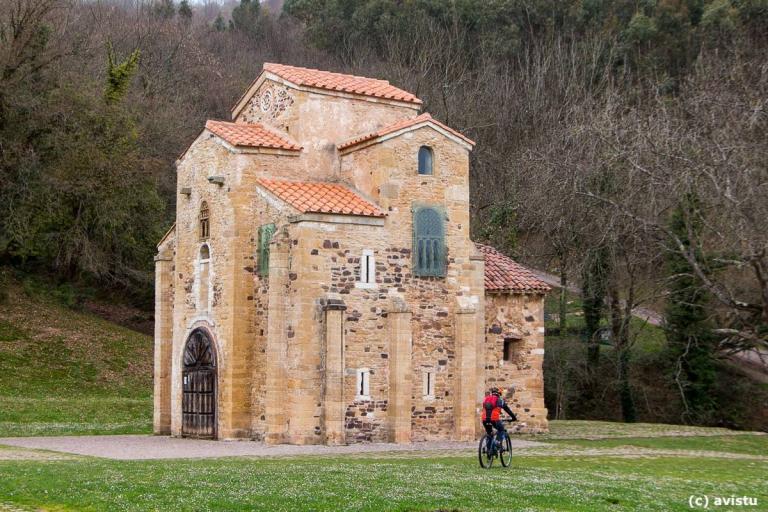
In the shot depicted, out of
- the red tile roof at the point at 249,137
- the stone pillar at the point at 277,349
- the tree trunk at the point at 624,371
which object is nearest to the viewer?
the stone pillar at the point at 277,349

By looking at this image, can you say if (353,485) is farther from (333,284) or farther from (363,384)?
(333,284)

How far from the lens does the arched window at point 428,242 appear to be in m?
30.2

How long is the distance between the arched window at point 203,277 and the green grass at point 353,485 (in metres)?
8.87

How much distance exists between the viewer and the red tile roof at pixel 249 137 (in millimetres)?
30422

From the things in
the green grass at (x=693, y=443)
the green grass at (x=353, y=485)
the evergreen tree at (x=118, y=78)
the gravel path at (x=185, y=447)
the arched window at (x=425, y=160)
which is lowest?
the green grass at (x=693, y=443)

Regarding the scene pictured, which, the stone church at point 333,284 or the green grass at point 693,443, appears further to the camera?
the green grass at point 693,443

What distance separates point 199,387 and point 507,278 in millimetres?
9853

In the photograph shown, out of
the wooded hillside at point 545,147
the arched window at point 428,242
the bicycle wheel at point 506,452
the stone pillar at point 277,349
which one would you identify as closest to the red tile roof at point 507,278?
the arched window at point 428,242

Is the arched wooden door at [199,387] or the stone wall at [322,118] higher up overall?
the stone wall at [322,118]

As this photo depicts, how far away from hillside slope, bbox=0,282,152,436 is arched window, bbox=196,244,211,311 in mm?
5131

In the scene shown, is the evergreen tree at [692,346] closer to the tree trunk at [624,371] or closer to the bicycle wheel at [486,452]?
the tree trunk at [624,371]

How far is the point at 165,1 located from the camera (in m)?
90.8

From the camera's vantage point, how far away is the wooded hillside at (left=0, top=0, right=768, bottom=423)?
3734 centimetres

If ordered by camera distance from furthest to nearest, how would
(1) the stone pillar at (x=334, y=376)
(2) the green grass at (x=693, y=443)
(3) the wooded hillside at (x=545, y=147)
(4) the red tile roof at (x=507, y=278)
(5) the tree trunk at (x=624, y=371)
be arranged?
(5) the tree trunk at (x=624, y=371)
(3) the wooded hillside at (x=545, y=147)
(4) the red tile roof at (x=507, y=278)
(2) the green grass at (x=693, y=443)
(1) the stone pillar at (x=334, y=376)
